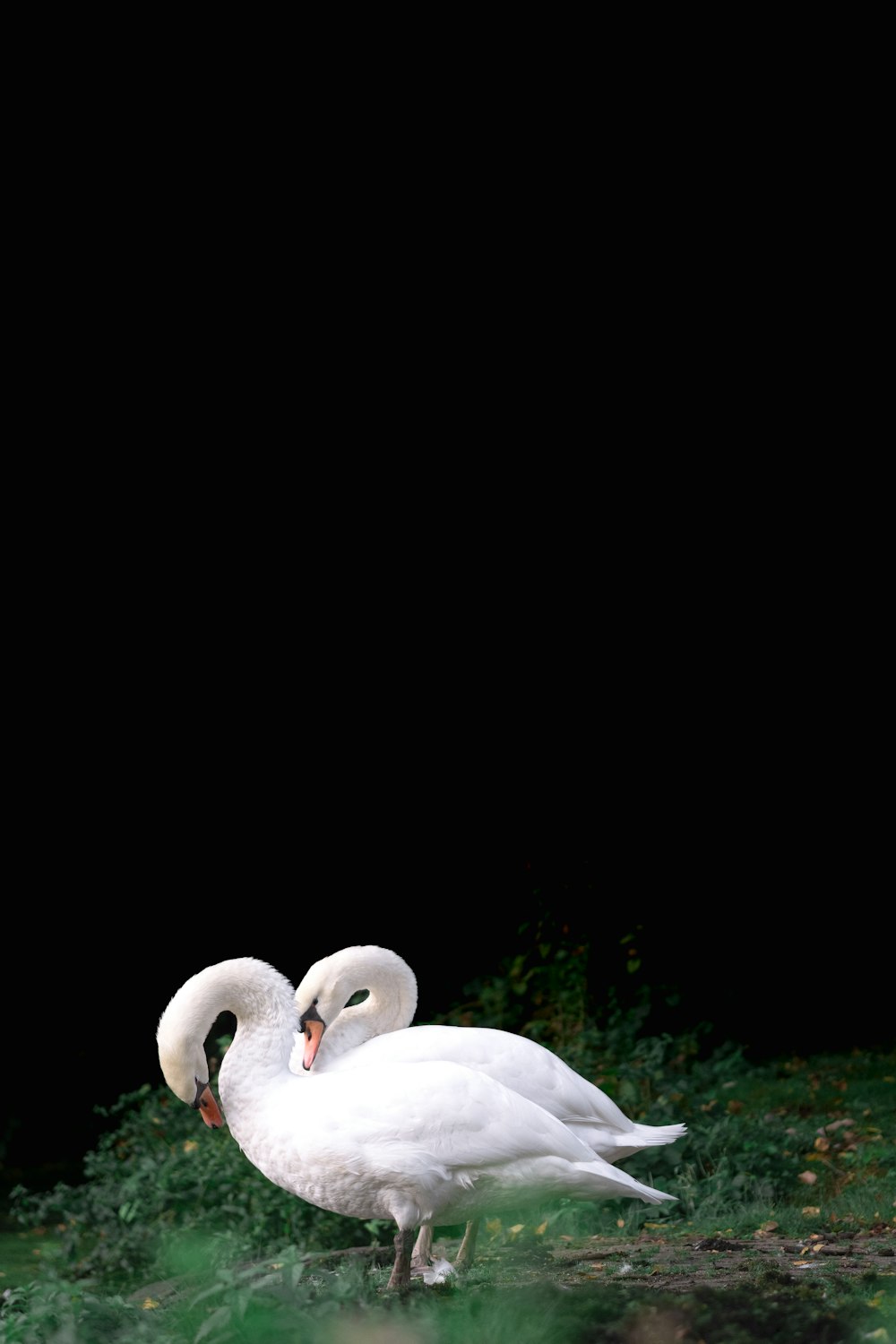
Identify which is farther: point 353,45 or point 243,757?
point 243,757

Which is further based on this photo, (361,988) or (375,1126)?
(361,988)

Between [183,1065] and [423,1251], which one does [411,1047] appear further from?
[423,1251]

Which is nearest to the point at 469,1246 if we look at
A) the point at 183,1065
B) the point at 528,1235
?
the point at 183,1065

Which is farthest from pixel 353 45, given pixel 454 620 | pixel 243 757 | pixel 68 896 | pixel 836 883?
pixel 836 883

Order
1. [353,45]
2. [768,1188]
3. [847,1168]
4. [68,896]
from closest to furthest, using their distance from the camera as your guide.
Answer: [768,1188] < [847,1168] < [353,45] < [68,896]

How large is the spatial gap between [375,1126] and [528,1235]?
216 centimetres

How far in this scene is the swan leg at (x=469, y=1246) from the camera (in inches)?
185

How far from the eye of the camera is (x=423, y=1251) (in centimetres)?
489

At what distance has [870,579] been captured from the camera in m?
12.1

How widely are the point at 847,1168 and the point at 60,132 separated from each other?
698cm

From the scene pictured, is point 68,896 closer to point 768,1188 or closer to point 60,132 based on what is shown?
point 60,132

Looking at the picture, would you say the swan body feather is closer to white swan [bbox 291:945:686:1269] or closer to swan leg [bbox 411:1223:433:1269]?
white swan [bbox 291:945:686:1269]

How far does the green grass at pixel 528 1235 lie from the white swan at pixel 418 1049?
14.8 inches

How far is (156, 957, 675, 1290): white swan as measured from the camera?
163 inches
